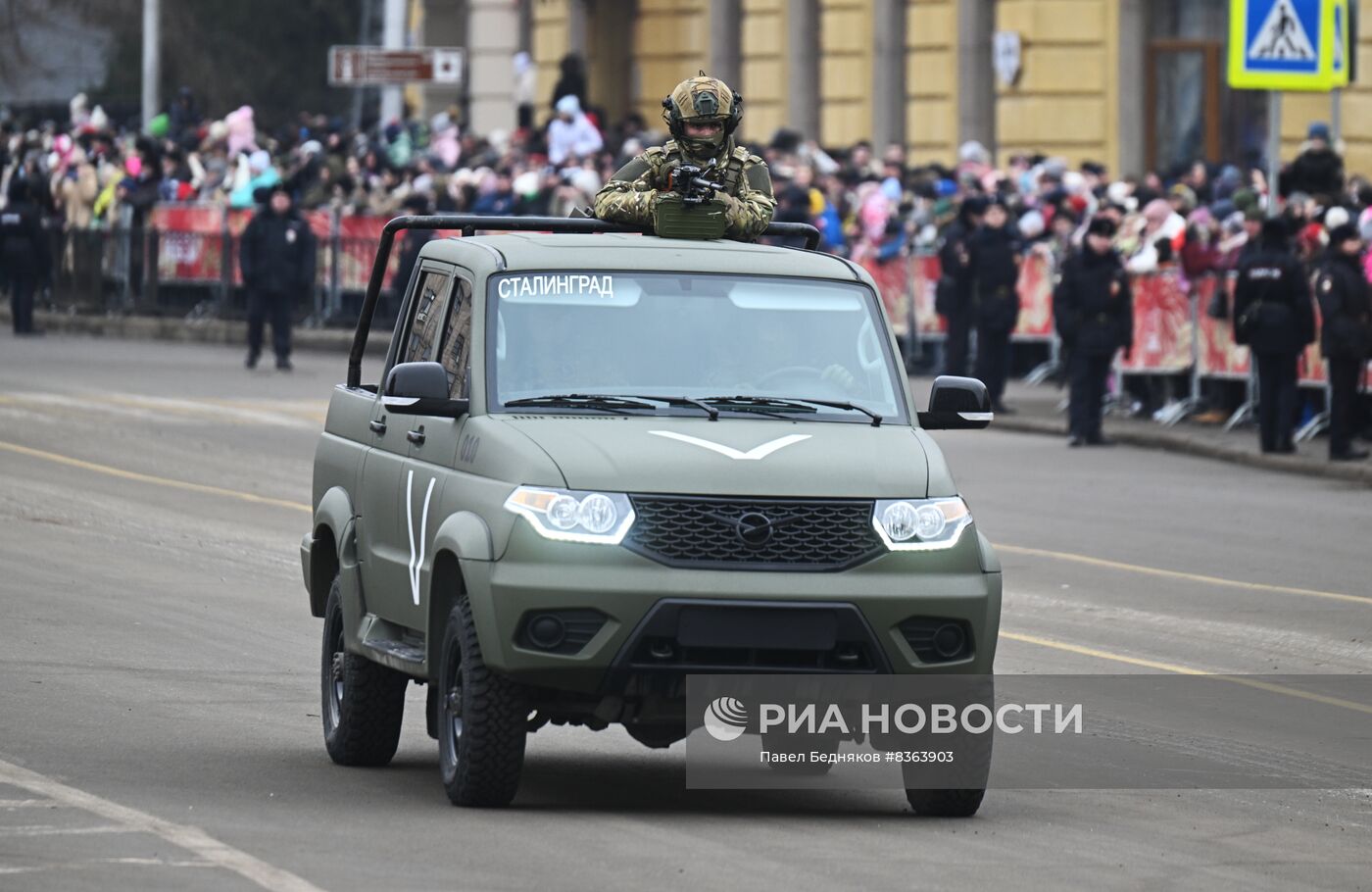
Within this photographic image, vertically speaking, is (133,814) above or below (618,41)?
below

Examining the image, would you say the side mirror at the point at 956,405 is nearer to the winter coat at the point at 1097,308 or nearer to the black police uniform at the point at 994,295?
the winter coat at the point at 1097,308

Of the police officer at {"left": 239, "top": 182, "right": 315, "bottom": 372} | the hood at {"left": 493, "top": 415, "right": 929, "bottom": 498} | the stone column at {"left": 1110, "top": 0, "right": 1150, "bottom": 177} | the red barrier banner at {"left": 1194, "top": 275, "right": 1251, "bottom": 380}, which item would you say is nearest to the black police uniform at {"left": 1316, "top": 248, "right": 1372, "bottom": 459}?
the red barrier banner at {"left": 1194, "top": 275, "right": 1251, "bottom": 380}

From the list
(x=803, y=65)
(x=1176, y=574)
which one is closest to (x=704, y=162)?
(x=1176, y=574)

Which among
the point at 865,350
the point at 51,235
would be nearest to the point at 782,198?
the point at 51,235

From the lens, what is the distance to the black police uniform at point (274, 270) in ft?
110

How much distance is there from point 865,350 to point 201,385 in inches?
852

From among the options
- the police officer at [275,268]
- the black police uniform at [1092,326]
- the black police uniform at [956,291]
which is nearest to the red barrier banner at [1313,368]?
the black police uniform at [1092,326]

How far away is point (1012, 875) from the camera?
8.48 metres

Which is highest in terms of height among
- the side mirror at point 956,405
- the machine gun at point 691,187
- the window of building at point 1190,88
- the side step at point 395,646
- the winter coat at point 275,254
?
the window of building at point 1190,88

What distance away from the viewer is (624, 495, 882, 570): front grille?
29.4ft

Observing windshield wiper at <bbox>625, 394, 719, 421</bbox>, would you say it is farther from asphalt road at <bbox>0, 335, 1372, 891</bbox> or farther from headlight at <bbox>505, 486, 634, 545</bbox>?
asphalt road at <bbox>0, 335, 1372, 891</bbox>

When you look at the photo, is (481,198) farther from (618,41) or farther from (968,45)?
(618,41)

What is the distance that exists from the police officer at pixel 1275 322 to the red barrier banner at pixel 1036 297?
5.47m

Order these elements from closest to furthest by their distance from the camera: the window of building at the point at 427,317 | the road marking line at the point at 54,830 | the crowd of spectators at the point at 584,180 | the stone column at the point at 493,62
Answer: the road marking line at the point at 54,830 → the window of building at the point at 427,317 → the crowd of spectators at the point at 584,180 → the stone column at the point at 493,62
